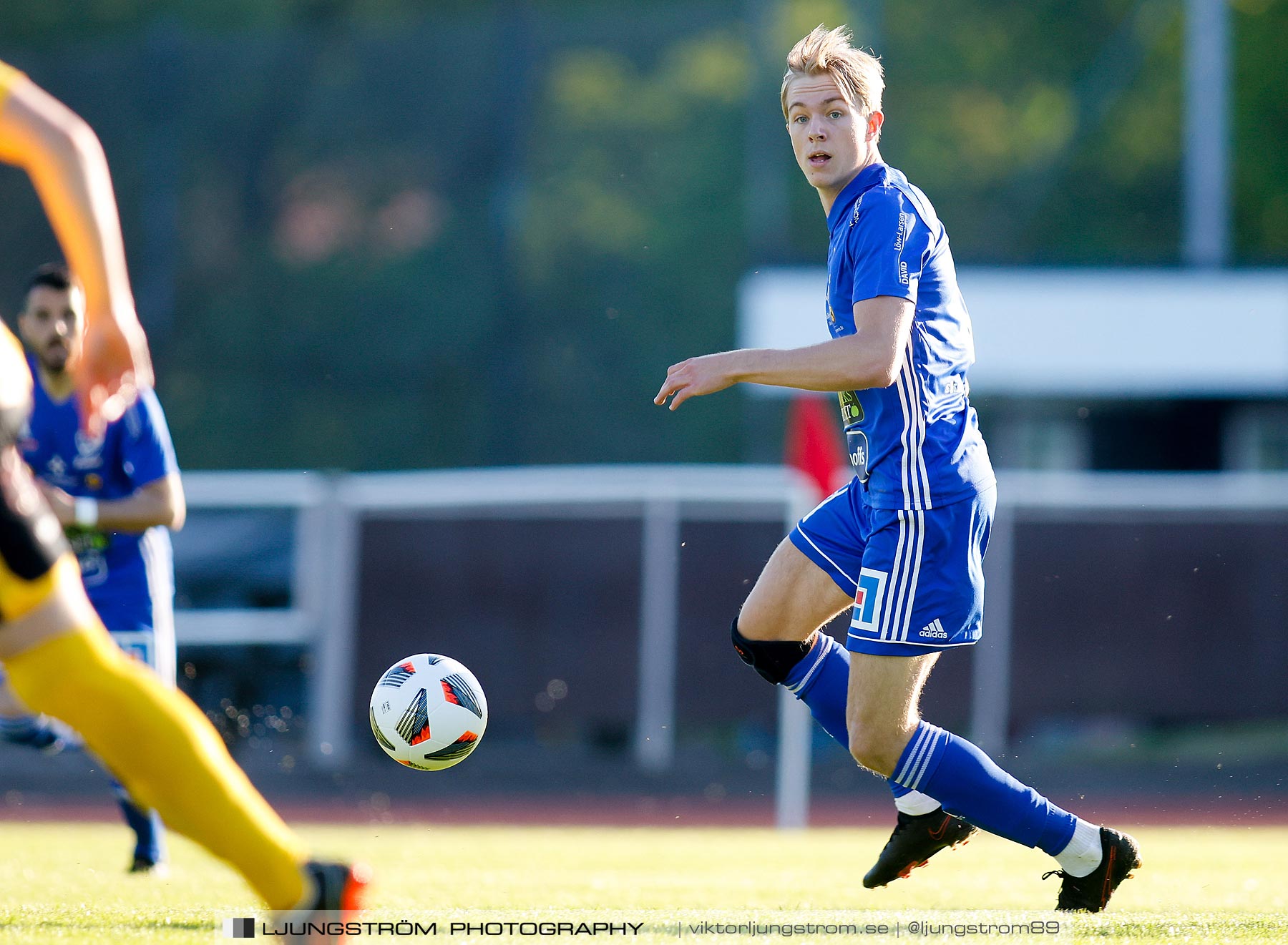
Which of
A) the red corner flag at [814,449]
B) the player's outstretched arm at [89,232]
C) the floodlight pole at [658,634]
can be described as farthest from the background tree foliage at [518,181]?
the player's outstretched arm at [89,232]

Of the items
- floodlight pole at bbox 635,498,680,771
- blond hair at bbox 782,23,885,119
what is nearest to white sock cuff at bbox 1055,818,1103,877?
blond hair at bbox 782,23,885,119

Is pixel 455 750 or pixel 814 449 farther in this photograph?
pixel 814 449

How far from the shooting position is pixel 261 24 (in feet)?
102

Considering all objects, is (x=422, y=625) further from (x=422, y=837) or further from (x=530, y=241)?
(x=530, y=241)

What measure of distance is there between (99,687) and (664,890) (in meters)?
2.81

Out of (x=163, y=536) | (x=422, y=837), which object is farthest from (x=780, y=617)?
(x=422, y=837)

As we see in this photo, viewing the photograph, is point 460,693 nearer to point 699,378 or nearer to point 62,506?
point 62,506

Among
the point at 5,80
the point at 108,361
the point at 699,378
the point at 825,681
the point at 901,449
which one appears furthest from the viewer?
the point at 825,681

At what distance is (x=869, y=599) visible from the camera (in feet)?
14.0

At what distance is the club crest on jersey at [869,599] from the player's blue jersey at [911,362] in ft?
0.62

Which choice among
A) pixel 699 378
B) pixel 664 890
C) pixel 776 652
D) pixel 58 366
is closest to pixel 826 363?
pixel 699 378

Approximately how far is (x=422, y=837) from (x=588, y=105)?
23071 mm

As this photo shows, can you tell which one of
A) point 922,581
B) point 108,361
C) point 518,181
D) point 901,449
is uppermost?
point 518,181

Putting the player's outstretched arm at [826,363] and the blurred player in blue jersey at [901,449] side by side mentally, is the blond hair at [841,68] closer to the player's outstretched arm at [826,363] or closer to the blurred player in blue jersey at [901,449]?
the blurred player in blue jersey at [901,449]
